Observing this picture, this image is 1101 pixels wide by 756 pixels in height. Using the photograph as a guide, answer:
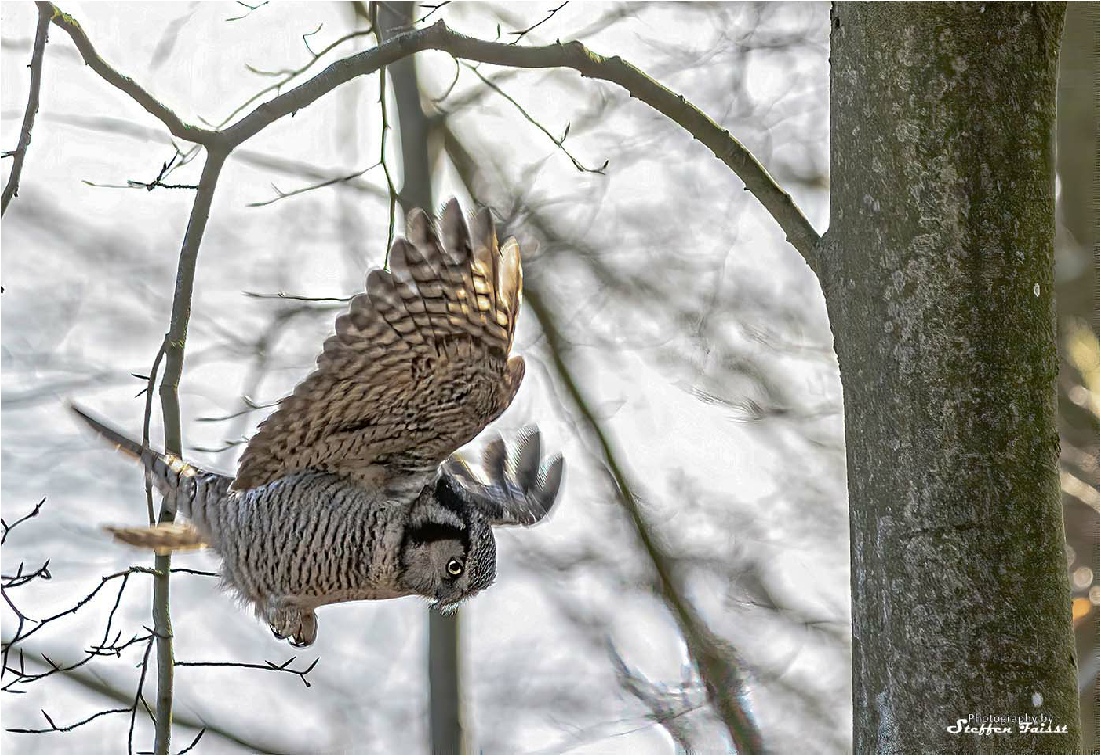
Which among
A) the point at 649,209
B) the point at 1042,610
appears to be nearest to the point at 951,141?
the point at 1042,610

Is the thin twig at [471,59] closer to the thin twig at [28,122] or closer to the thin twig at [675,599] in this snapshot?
the thin twig at [28,122]

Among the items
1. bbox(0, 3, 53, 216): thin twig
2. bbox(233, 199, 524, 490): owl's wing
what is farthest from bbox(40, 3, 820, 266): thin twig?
bbox(233, 199, 524, 490): owl's wing

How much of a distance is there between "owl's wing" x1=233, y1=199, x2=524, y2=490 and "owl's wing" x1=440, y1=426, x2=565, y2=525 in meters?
0.41

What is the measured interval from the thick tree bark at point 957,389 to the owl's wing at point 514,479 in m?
1.43

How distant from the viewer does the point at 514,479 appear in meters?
3.45

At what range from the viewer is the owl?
2.54 metres

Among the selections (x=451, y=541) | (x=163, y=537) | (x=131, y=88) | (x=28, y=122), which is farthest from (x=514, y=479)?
(x=28, y=122)

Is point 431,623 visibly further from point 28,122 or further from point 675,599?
point 28,122

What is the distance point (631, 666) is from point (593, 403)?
161 centimetres

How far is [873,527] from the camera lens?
5.99ft

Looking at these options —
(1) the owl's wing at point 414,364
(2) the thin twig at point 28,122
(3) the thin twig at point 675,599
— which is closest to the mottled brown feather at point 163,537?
(1) the owl's wing at point 414,364

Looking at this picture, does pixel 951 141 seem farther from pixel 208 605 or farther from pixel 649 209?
pixel 208 605

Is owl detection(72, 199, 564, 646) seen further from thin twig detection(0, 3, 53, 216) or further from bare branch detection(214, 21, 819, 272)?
thin twig detection(0, 3, 53, 216)

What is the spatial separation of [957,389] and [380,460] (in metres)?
1.50
